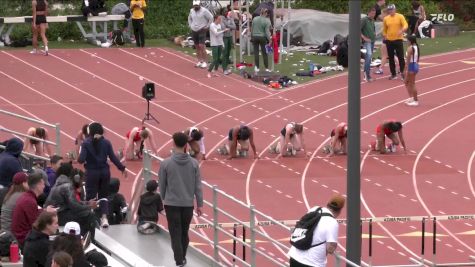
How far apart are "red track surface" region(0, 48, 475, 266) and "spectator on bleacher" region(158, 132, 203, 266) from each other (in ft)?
17.5

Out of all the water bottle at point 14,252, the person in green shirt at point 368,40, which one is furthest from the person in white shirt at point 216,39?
the water bottle at point 14,252

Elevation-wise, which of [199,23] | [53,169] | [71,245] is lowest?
[199,23]

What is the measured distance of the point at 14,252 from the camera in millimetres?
14023

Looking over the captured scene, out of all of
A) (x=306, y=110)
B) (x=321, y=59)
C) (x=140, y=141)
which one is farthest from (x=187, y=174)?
(x=321, y=59)

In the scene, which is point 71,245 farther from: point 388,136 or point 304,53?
point 304,53

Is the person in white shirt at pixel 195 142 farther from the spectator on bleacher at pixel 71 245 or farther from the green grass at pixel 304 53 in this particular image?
the spectator on bleacher at pixel 71 245

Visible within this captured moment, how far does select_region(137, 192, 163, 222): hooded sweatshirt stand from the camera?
16.0 meters

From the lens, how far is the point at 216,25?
32406mm

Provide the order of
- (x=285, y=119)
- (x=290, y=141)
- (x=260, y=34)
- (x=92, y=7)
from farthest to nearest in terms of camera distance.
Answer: (x=92, y=7), (x=260, y=34), (x=285, y=119), (x=290, y=141)

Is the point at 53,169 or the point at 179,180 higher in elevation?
the point at 179,180

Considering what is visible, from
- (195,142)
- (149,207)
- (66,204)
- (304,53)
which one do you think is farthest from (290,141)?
(66,204)

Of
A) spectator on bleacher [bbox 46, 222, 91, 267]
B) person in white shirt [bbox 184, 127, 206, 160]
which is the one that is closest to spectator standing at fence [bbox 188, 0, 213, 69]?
person in white shirt [bbox 184, 127, 206, 160]

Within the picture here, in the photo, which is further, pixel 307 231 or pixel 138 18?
pixel 138 18

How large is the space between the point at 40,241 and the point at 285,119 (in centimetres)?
1552
